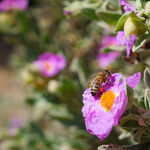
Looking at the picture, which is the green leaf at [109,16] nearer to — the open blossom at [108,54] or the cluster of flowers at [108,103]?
the cluster of flowers at [108,103]

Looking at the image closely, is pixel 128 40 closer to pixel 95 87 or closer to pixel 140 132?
pixel 95 87

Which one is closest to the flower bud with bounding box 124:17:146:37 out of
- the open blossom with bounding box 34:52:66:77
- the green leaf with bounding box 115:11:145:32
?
the green leaf with bounding box 115:11:145:32

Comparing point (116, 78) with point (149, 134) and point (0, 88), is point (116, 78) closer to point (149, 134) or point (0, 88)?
point (149, 134)

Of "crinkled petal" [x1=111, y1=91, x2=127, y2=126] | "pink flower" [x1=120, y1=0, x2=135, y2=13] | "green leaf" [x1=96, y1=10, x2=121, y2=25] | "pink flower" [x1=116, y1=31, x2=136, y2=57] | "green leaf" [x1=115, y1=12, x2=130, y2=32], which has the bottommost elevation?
"crinkled petal" [x1=111, y1=91, x2=127, y2=126]

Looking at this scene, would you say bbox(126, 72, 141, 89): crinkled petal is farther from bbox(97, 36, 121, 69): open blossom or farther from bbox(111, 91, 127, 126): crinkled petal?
bbox(97, 36, 121, 69): open blossom

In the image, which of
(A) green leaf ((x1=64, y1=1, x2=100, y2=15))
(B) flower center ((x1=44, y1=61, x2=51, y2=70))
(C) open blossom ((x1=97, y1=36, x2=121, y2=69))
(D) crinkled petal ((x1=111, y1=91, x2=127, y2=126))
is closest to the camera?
(D) crinkled petal ((x1=111, y1=91, x2=127, y2=126))

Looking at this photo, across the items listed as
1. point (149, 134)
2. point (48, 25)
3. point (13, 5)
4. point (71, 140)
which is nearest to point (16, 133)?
point (71, 140)

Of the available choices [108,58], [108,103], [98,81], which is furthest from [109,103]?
[108,58]
